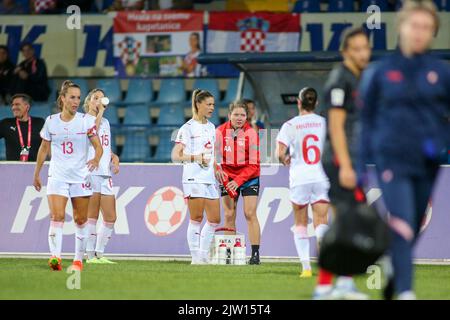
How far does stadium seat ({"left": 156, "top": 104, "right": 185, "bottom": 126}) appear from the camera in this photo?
22.2 m

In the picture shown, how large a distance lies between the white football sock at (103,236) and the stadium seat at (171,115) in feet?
23.0

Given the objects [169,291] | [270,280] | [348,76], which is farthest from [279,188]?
[348,76]

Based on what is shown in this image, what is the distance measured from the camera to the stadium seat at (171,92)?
22.6 meters

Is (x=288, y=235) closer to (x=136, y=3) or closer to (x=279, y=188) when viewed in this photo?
(x=279, y=188)

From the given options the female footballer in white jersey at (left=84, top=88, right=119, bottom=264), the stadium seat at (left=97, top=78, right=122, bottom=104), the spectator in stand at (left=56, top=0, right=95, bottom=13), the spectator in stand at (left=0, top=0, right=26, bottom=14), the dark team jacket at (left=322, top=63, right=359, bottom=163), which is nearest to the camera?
the dark team jacket at (left=322, top=63, right=359, bottom=163)

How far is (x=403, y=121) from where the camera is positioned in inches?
305

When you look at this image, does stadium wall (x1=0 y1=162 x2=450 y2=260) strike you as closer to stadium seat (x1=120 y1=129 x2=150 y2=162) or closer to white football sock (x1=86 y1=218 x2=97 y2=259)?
white football sock (x1=86 y1=218 x2=97 y2=259)

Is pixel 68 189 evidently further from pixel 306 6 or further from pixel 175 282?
pixel 306 6

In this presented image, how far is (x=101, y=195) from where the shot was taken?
15219 mm

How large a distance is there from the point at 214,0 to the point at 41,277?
1264cm

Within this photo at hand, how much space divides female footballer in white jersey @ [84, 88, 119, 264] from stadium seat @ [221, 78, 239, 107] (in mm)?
6861

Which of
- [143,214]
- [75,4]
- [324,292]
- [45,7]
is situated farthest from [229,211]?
[45,7]

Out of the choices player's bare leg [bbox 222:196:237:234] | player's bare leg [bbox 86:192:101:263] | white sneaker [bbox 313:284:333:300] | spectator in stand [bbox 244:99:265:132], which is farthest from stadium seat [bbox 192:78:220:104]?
white sneaker [bbox 313:284:333:300]

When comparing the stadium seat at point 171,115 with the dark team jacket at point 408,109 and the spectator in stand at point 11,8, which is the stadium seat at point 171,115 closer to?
the spectator in stand at point 11,8
